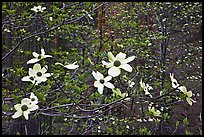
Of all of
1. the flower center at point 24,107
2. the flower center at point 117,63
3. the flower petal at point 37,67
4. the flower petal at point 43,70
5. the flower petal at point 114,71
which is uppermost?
the flower center at point 117,63

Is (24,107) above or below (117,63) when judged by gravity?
below

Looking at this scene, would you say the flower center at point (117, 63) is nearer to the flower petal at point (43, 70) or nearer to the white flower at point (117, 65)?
the white flower at point (117, 65)

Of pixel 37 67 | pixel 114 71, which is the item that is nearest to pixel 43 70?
pixel 37 67

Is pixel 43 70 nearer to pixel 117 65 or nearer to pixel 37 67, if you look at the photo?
pixel 37 67

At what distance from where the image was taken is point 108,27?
2.83 m

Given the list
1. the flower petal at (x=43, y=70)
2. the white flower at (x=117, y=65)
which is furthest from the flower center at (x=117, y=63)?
the flower petal at (x=43, y=70)

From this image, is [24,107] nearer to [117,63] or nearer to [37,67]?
[37,67]

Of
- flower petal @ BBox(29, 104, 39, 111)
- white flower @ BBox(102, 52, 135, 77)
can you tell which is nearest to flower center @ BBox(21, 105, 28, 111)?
flower petal @ BBox(29, 104, 39, 111)

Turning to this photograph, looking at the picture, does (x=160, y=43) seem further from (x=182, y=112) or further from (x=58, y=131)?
(x=58, y=131)

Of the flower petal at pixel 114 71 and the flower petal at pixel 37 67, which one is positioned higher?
the flower petal at pixel 114 71

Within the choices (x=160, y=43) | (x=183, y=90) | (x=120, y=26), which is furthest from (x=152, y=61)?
(x=183, y=90)

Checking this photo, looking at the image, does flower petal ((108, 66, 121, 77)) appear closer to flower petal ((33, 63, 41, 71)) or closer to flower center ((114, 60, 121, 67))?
flower center ((114, 60, 121, 67))

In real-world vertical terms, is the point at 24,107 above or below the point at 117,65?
below

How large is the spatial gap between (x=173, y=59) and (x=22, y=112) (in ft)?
8.38
